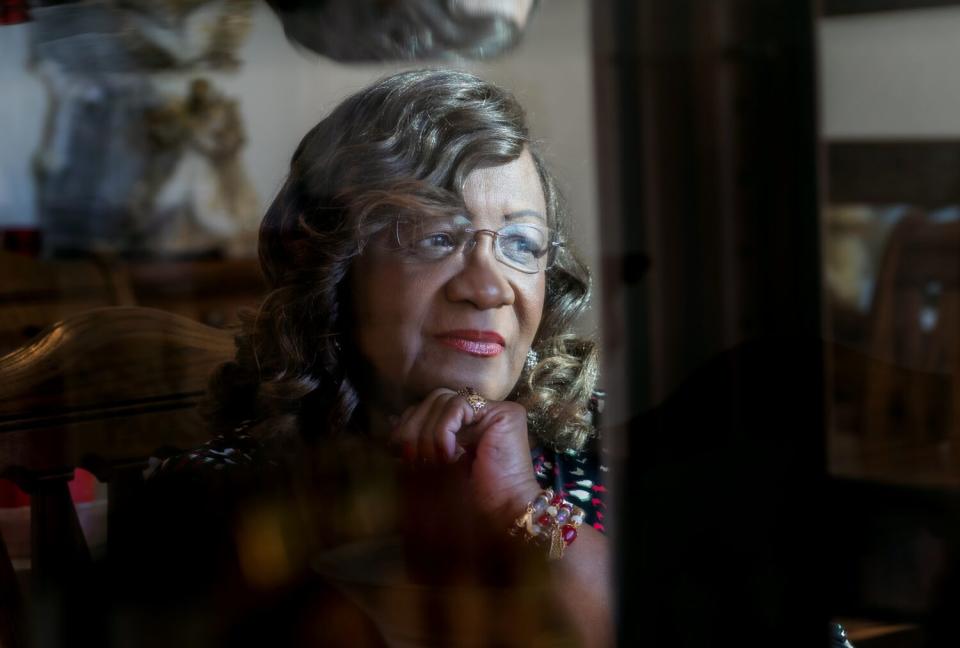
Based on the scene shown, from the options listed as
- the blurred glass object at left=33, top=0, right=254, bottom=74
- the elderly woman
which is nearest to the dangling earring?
the elderly woman

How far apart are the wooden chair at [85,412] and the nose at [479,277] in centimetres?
22

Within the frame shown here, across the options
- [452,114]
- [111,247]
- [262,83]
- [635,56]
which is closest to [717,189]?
Answer: [635,56]

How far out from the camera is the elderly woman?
0.77 m

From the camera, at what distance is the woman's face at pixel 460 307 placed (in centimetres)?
77

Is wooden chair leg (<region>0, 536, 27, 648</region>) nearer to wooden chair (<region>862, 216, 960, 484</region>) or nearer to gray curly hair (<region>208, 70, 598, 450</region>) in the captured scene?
gray curly hair (<region>208, 70, 598, 450</region>)

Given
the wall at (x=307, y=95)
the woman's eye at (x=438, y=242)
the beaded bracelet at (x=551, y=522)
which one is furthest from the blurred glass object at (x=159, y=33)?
the beaded bracelet at (x=551, y=522)

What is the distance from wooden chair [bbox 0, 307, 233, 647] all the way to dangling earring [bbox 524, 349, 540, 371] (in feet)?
0.85

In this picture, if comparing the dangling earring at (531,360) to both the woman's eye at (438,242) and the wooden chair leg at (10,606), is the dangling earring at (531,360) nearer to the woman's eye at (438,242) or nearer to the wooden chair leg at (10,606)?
the woman's eye at (438,242)

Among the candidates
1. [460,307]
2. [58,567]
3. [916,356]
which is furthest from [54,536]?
[916,356]

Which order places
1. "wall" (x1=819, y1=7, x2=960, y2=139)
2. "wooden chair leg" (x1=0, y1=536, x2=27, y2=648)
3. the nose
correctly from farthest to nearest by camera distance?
"wooden chair leg" (x1=0, y1=536, x2=27, y2=648) < the nose < "wall" (x1=819, y1=7, x2=960, y2=139)

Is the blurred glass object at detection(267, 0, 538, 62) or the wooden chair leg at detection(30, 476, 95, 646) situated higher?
the blurred glass object at detection(267, 0, 538, 62)

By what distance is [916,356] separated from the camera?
0.68 m

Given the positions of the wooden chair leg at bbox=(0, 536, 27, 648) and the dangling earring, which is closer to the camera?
the dangling earring

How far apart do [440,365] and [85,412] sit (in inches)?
14.8
